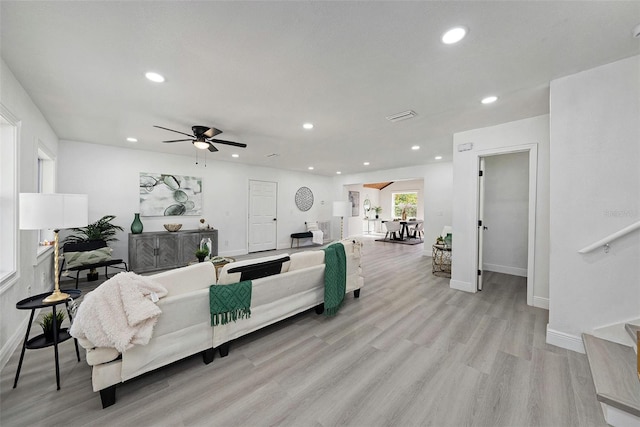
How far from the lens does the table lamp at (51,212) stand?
70.6 inches

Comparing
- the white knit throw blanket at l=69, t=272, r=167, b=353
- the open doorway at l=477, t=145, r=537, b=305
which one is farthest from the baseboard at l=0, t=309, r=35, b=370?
the open doorway at l=477, t=145, r=537, b=305

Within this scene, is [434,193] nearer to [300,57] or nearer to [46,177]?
[300,57]

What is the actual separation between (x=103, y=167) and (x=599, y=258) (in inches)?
294

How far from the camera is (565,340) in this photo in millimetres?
2355

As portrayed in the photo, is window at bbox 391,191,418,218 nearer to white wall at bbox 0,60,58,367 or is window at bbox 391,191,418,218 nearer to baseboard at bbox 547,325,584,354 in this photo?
baseboard at bbox 547,325,584,354

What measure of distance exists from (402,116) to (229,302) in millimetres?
3031

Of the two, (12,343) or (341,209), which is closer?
(12,343)

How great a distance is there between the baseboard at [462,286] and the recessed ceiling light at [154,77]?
15.6 feet

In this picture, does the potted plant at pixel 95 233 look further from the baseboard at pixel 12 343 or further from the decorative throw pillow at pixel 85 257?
the baseboard at pixel 12 343

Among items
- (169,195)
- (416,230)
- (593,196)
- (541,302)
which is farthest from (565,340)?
(416,230)

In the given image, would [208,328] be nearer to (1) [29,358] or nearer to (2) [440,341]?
(1) [29,358]

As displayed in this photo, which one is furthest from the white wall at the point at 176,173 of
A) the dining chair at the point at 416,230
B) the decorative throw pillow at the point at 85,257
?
the dining chair at the point at 416,230


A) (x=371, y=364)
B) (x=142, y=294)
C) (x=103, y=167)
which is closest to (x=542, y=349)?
(x=371, y=364)

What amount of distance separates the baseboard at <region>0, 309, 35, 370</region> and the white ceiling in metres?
2.42
